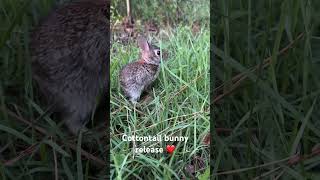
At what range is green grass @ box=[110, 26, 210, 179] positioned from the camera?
0.96 metres

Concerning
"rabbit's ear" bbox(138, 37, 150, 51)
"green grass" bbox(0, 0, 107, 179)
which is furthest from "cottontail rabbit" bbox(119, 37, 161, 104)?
"green grass" bbox(0, 0, 107, 179)

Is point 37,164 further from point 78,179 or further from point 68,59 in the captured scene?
point 68,59

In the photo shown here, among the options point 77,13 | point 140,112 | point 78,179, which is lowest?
point 78,179

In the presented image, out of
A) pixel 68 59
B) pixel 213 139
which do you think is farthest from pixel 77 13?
pixel 213 139

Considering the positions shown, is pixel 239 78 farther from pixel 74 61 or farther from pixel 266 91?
pixel 74 61

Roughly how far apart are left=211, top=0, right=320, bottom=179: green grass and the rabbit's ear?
129mm

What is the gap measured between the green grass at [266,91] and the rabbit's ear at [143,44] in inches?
5.1

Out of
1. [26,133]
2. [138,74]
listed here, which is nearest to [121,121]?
[138,74]

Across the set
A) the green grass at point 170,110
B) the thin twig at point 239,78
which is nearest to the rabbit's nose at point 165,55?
the green grass at point 170,110

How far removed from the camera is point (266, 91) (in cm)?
100

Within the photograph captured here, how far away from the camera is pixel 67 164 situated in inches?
39.8

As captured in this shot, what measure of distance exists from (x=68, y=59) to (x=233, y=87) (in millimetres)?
289

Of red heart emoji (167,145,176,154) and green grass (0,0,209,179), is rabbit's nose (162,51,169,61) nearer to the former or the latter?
green grass (0,0,209,179)

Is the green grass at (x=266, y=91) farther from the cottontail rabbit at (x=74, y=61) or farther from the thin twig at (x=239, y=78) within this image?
the cottontail rabbit at (x=74, y=61)
